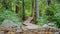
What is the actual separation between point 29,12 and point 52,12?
18.0 m

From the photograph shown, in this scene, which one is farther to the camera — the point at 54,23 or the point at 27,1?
the point at 27,1

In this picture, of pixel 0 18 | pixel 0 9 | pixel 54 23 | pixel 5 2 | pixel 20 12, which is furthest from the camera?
pixel 20 12

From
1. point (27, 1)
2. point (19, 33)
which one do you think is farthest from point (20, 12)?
point (19, 33)

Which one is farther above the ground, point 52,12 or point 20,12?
point 52,12

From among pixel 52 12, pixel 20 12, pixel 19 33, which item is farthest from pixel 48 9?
pixel 20 12

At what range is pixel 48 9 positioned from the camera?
10.7 metres

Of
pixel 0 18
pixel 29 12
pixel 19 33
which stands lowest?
pixel 29 12

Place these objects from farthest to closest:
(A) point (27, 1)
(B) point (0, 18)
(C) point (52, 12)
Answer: (A) point (27, 1) < (B) point (0, 18) < (C) point (52, 12)

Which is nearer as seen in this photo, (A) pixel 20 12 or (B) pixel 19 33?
(B) pixel 19 33

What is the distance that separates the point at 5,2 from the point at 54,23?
9219 mm

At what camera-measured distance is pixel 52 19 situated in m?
10.0

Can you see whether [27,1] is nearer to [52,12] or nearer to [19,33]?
[52,12]

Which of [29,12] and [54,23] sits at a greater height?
[54,23]

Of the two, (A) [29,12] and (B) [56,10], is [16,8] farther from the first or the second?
(B) [56,10]
